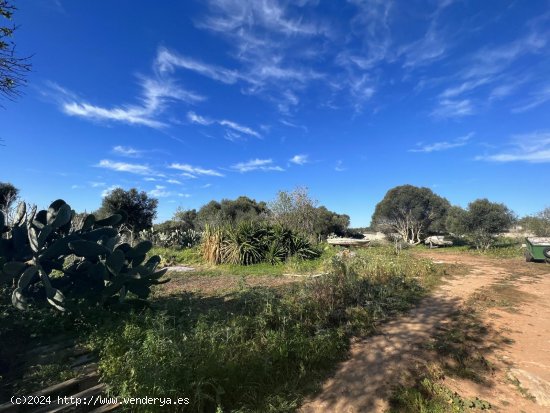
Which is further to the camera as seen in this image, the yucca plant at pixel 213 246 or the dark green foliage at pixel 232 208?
the dark green foliage at pixel 232 208

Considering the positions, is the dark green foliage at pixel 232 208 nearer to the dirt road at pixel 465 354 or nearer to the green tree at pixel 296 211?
the green tree at pixel 296 211

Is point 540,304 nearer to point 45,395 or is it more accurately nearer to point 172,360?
point 172,360

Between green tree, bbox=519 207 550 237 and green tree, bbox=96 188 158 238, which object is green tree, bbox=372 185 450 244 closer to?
green tree, bbox=519 207 550 237

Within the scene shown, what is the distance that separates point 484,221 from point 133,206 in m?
23.3

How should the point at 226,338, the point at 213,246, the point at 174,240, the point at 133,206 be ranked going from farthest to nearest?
the point at 133,206 → the point at 174,240 → the point at 213,246 → the point at 226,338

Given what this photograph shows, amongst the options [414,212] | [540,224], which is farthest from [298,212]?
[540,224]

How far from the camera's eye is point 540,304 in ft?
19.9

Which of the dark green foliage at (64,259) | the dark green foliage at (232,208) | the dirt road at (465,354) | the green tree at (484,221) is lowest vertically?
the dirt road at (465,354)

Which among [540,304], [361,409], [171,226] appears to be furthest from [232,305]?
[171,226]

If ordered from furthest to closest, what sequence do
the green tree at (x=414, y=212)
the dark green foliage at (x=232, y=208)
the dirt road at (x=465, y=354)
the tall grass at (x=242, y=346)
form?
1. the dark green foliage at (x=232, y=208)
2. the green tree at (x=414, y=212)
3. the dirt road at (x=465, y=354)
4. the tall grass at (x=242, y=346)

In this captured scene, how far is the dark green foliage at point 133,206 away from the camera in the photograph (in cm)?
2230

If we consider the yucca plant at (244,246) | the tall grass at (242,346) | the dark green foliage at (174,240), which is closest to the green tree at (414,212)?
the dark green foliage at (174,240)

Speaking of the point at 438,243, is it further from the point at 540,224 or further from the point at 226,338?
the point at 226,338

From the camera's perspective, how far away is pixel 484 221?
59.0 feet
